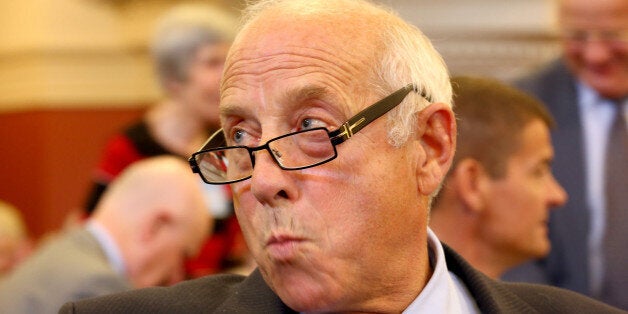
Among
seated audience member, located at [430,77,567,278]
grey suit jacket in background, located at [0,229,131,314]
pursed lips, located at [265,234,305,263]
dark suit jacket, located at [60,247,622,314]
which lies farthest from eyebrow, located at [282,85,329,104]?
grey suit jacket in background, located at [0,229,131,314]

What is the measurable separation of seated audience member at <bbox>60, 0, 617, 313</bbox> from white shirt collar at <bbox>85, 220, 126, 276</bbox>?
5.95 feet

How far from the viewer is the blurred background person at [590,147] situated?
3896mm

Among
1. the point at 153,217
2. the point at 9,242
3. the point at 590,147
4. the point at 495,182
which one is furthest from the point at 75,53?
the point at 495,182

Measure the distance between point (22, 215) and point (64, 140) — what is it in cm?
57

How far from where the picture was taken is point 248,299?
2.23 meters

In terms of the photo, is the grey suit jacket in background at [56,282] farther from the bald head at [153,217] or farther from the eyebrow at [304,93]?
the eyebrow at [304,93]

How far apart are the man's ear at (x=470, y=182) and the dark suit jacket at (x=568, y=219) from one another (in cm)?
65

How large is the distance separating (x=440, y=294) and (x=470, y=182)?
94 centimetres

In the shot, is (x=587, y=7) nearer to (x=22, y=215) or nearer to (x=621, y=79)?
(x=621, y=79)

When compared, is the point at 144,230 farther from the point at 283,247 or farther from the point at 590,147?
the point at 283,247

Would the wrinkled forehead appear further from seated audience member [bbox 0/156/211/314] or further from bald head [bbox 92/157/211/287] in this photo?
bald head [bbox 92/157/211/287]

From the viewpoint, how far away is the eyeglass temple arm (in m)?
2.06

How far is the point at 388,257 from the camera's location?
2.14m

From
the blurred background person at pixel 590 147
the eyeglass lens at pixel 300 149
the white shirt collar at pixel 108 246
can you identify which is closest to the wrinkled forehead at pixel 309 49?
the eyeglass lens at pixel 300 149
